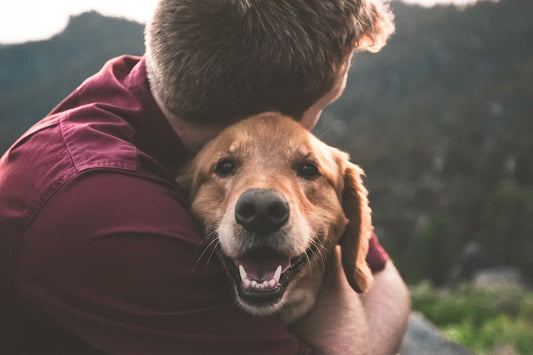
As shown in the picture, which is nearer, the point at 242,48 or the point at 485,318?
the point at 242,48

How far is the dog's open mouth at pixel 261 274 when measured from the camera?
8.41ft

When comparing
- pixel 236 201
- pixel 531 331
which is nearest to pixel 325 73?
pixel 236 201

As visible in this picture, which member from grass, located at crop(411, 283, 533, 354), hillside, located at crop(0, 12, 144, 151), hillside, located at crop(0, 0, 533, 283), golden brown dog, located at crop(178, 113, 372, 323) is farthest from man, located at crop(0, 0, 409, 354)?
hillside, located at crop(0, 12, 144, 151)

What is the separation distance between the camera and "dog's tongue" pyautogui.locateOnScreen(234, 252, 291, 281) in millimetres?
2650

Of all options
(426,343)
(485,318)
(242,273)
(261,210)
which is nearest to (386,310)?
(242,273)

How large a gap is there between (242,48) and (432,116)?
134 meters

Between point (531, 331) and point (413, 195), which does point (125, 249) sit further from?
point (413, 195)

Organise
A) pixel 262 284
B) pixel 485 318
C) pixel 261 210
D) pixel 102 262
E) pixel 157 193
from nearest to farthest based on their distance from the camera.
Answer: pixel 102 262 < pixel 157 193 < pixel 261 210 < pixel 262 284 < pixel 485 318

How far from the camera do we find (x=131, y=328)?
6.89 ft

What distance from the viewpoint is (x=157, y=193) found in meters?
2.37

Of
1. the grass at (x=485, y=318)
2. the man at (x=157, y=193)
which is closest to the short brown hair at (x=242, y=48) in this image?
the man at (x=157, y=193)

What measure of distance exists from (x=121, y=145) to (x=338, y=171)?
1556 millimetres

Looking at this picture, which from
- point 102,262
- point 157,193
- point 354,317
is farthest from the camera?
point 354,317

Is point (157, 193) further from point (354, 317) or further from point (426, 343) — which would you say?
point (426, 343)
